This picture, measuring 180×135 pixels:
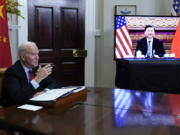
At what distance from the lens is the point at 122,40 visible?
13.3 feet

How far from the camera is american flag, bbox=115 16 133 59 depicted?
4035 millimetres

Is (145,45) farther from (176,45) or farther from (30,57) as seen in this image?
(30,57)

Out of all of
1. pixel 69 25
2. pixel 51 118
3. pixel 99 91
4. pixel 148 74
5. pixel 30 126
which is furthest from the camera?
pixel 69 25

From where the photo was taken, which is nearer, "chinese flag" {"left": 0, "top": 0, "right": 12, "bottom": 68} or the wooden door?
"chinese flag" {"left": 0, "top": 0, "right": 12, "bottom": 68}

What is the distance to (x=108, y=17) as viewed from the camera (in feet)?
14.6

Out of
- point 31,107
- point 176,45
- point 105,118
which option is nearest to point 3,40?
point 31,107

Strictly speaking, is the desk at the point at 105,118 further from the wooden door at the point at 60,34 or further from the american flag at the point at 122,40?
the wooden door at the point at 60,34

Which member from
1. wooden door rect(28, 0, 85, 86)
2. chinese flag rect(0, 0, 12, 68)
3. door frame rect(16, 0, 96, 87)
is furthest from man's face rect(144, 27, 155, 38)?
chinese flag rect(0, 0, 12, 68)

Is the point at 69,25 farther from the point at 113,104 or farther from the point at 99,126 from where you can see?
the point at 99,126

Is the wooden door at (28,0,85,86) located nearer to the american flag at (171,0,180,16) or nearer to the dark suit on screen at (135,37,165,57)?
the dark suit on screen at (135,37,165,57)

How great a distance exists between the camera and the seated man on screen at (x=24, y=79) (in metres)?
1.91

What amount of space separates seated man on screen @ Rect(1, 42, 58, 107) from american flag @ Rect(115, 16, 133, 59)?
1.92 metres

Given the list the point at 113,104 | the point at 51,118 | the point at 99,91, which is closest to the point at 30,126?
the point at 51,118

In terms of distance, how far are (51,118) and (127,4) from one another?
133 inches
